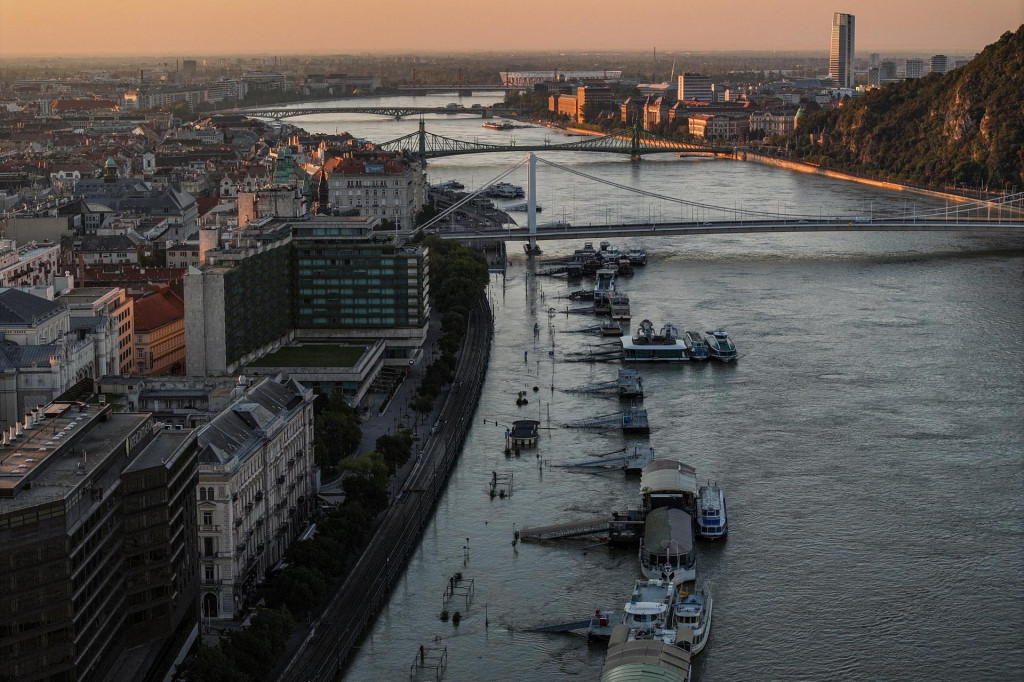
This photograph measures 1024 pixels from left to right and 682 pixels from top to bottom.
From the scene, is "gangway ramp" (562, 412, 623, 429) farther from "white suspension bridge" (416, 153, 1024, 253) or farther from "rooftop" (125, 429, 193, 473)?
"white suspension bridge" (416, 153, 1024, 253)

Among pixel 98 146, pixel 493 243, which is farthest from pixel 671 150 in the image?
pixel 493 243

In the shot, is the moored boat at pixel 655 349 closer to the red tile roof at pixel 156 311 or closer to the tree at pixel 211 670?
the red tile roof at pixel 156 311

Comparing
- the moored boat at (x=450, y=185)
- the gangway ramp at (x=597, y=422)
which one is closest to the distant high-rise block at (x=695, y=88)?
the moored boat at (x=450, y=185)

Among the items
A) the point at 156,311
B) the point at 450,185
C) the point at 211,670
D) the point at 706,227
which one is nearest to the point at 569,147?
the point at 450,185

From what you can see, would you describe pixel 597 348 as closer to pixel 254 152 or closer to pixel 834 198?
pixel 834 198

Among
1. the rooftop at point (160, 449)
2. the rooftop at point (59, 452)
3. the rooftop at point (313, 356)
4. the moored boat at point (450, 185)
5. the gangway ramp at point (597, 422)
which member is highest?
the rooftop at point (59, 452)

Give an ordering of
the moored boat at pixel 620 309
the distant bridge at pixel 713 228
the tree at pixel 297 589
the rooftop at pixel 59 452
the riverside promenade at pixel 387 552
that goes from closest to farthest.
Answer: the rooftop at pixel 59 452 → the riverside promenade at pixel 387 552 → the tree at pixel 297 589 → the moored boat at pixel 620 309 → the distant bridge at pixel 713 228

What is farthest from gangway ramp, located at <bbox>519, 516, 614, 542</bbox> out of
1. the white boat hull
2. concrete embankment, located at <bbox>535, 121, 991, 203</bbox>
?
concrete embankment, located at <bbox>535, 121, 991, 203</bbox>
